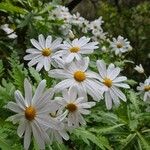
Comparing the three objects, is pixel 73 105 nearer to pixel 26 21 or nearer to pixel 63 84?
pixel 63 84

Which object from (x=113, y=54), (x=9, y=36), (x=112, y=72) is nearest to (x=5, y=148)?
(x=112, y=72)

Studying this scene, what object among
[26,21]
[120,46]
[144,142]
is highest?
[26,21]

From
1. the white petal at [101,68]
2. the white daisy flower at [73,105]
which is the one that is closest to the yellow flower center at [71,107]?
the white daisy flower at [73,105]

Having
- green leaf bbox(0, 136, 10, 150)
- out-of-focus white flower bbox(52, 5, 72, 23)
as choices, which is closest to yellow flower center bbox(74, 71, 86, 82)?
green leaf bbox(0, 136, 10, 150)

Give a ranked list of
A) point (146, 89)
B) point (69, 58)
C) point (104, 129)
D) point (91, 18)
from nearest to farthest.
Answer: point (69, 58), point (104, 129), point (146, 89), point (91, 18)

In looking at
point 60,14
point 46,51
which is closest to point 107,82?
point 46,51

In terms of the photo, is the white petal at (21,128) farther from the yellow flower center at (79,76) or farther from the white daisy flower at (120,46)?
the white daisy flower at (120,46)
